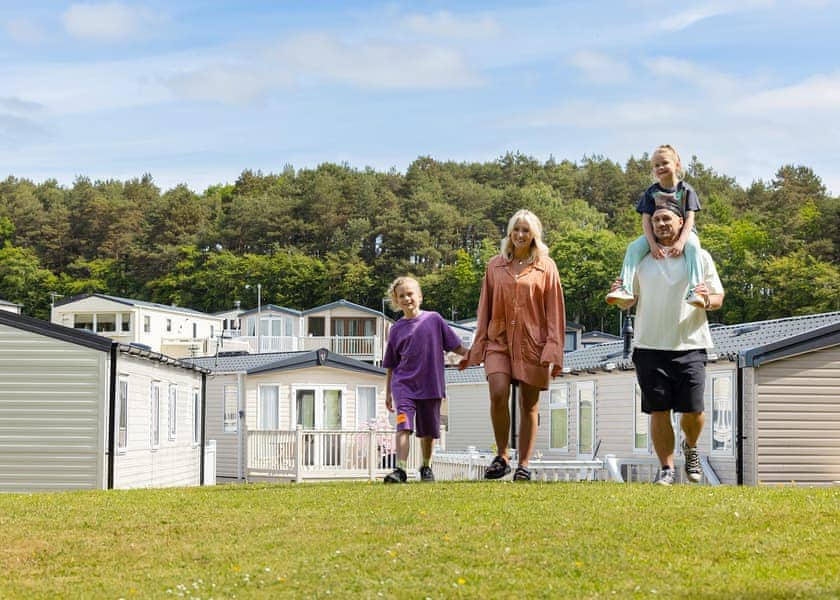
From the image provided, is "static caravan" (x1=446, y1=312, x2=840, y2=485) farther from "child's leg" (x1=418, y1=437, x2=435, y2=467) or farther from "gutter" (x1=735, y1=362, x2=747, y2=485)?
"child's leg" (x1=418, y1=437, x2=435, y2=467)

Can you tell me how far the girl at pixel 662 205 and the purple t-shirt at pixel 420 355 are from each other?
1.79 meters

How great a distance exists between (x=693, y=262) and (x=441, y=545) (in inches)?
118

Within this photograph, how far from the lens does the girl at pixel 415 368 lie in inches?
409

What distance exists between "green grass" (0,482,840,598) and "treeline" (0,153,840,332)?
238ft

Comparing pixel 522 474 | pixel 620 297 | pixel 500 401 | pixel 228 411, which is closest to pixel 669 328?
pixel 620 297

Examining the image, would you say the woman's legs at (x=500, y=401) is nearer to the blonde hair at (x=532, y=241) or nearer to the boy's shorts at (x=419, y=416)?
the boy's shorts at (x=419, y=416)

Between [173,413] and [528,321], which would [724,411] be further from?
[528,321]

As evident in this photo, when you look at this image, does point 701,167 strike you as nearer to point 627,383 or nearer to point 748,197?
point 748,197

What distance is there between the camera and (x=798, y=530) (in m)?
7.25

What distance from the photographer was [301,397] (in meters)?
34.0

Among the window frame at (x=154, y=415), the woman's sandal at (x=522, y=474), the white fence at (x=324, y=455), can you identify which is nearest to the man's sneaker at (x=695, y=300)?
the woman's sandal at (x=522, y=474)

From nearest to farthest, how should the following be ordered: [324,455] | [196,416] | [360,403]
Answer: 1. [324,455]
2. [196,416]
3. [360,403]

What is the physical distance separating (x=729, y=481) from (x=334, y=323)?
152ft

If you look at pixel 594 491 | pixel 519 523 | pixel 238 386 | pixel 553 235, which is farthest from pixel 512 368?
pixel 553 235
